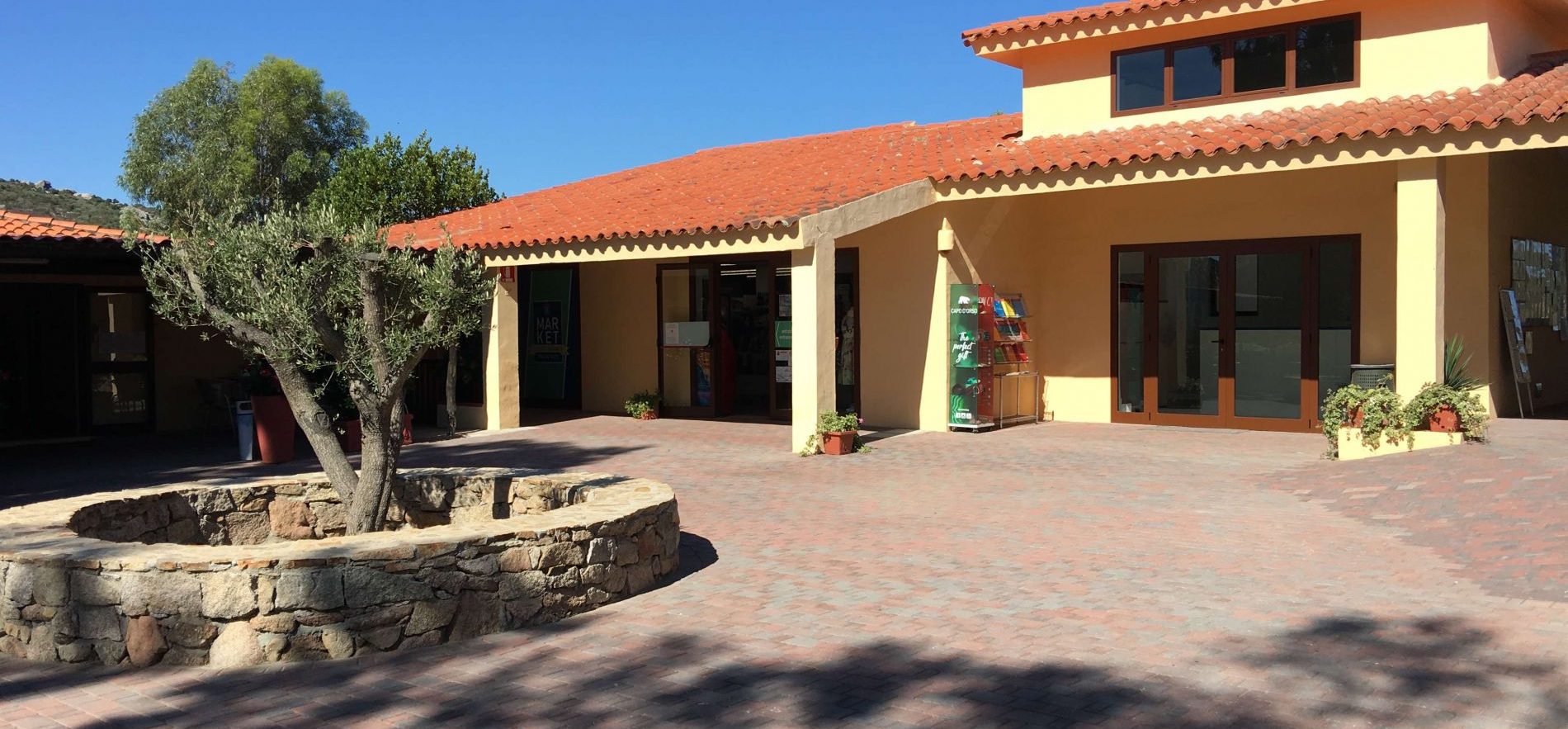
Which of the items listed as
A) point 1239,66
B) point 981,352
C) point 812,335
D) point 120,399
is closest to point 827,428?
point 812,335

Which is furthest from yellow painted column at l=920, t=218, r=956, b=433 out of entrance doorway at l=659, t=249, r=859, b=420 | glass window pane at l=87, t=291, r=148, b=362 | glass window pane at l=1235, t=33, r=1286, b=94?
glass window pane at l=87, t=291, r=148, b=362

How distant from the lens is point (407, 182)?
3312cm

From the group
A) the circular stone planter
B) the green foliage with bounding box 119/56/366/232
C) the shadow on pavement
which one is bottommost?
the shadow on pavement

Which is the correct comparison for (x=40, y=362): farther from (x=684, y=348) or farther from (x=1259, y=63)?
(x=1259, y=63)

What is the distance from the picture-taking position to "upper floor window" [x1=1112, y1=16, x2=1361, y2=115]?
13789 millimetres

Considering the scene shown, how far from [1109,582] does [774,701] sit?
8.85ft

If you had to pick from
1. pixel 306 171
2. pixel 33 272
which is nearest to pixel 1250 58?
pixel 33 272

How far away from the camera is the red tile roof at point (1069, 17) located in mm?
14383

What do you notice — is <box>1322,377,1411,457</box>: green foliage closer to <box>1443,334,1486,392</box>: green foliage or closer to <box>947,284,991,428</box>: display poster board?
<box>1443,334,1486,392</box>: green foliage

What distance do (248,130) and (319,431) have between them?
40539 mm

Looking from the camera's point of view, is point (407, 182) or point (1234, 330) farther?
point (407, 182)

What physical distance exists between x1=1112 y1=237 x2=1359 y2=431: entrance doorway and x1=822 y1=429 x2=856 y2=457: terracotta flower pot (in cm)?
453

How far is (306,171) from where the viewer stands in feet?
142

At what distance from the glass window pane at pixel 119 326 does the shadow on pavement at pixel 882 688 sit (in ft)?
39.5
